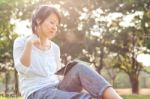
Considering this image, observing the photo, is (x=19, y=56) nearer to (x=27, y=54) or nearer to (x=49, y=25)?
(x=27, y=54)

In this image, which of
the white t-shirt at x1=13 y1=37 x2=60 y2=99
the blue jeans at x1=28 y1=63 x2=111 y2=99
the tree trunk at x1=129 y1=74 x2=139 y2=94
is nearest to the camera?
the blue jeans at x1=28 y1=63 x2=111 y2=99

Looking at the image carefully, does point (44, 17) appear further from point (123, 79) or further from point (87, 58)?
point (123, 79)

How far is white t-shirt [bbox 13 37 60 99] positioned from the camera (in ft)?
12.4

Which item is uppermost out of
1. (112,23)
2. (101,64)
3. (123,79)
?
(112,23)

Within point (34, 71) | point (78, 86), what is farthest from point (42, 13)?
point (78, 86)

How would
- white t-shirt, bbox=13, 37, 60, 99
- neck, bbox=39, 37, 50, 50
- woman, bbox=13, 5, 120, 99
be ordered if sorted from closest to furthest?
woman, bbox=13, 5, 120, 99, white t-shirt, bbox=13, 37, 60, 99, neck, bbox=39, 37, 50, 50

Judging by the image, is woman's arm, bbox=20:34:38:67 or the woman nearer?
the woman

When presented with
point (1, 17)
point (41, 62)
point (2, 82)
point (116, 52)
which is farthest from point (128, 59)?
point (41, 62)

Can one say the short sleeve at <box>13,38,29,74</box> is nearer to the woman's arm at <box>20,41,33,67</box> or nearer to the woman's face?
the woman's arm at <box>20,41,33,67</box>

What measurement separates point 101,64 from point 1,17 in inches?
357

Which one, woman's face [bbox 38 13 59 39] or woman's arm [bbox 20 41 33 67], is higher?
woman's face [bbox 38 13 59 39]

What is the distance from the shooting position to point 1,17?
1110 inches

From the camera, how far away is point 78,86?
11.5 feet

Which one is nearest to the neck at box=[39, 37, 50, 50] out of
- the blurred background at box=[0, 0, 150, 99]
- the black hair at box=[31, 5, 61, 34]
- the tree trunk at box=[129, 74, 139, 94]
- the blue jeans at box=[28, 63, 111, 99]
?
the black hair at box=[31, 5, 61, 34]
